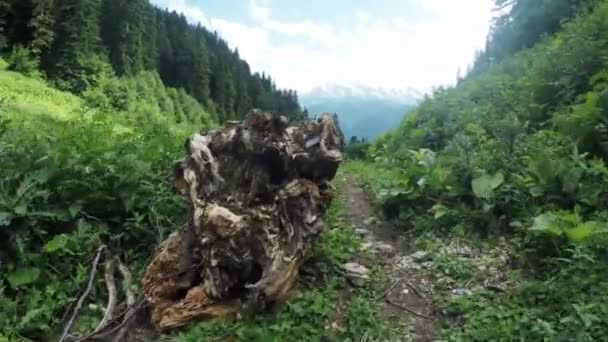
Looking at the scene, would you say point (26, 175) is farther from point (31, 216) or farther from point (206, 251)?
point (206, 251)

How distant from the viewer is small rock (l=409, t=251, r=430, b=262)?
521cm

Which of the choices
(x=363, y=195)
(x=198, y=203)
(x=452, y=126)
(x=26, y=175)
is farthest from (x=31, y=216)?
(x=452, y=126)

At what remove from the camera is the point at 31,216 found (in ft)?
16.4

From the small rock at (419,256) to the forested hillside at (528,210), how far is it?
0.43ft

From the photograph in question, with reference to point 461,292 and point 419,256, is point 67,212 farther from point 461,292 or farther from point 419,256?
point 461,292

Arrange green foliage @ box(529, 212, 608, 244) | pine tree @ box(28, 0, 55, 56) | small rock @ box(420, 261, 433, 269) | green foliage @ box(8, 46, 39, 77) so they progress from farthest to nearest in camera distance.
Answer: pine tree @ box(28, 0, 55, 56), green foliage @ box(8, 46, 39, 77), small rock @ box(420, 261, 433, 269), green foliage @ box(529, 212, 608, 244)

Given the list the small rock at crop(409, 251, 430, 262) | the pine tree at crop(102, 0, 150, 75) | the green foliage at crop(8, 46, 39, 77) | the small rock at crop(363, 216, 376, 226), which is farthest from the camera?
the pine tree at crop(102, 0, 150, 75)

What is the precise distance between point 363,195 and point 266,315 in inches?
197

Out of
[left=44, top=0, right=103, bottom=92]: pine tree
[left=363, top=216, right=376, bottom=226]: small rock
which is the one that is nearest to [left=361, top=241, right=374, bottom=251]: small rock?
[left=363, top=216, right=376, bottom=226]: small rock

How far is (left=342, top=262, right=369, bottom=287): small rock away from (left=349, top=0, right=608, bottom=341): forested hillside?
2.21 feet

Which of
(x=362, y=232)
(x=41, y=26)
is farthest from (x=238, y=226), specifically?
(x=41, y=26)

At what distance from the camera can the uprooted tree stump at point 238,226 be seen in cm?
418

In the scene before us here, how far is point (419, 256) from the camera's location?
5250 mm

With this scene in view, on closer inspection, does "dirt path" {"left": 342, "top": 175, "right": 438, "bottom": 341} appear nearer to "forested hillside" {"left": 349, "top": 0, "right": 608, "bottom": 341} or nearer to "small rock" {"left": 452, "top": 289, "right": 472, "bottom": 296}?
"forested hillside" {"left": 349, "top": 0, "right": 608, "bottom": 341}
